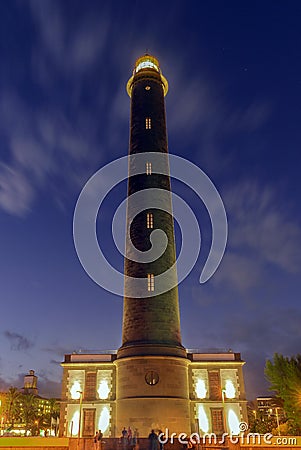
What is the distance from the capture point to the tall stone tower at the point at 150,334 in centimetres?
2623

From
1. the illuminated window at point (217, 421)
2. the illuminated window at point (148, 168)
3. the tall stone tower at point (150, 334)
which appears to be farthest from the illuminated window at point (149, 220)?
the illuminated window at point (217, 421)

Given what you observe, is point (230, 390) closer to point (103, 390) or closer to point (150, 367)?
point (150, 367)

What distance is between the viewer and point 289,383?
25.6 meters

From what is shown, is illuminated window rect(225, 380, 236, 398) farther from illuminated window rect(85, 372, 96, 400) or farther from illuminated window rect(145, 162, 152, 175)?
illuminated window rect(145, 162, 152, 175)

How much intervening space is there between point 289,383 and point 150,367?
349 inches

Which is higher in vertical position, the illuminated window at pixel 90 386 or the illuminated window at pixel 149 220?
the illuminated window at pixel 149 220

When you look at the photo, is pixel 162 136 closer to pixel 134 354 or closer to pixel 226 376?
pixel 134 354

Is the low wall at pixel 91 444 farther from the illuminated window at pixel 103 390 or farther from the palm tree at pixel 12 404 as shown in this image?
the palm tree at pixel 12 404

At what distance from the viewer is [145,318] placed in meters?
28.2

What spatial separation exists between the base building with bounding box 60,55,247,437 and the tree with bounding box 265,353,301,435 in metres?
3.78

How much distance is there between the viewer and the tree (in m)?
25.3

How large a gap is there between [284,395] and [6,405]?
63.7 metres

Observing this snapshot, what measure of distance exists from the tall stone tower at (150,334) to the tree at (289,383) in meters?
6.16

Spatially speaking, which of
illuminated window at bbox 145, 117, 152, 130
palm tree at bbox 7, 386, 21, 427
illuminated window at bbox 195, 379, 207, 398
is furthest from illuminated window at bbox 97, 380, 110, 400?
palm tree at bbox 7, 386, 21, 427
